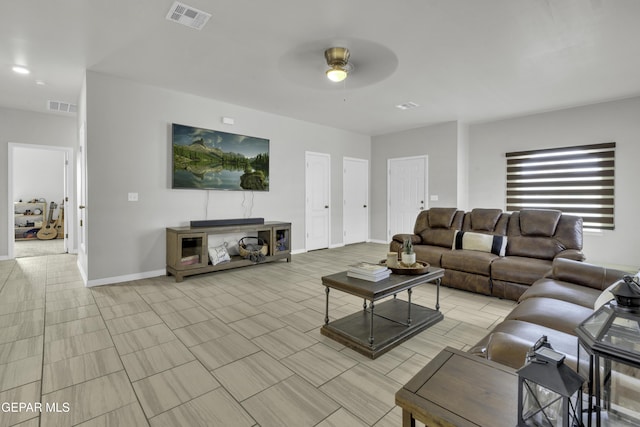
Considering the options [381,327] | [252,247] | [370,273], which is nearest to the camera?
[370,273]

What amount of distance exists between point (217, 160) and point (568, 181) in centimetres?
599

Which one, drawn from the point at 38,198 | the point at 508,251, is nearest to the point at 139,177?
the point at 508,251

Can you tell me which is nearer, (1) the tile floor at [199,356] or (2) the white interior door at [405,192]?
(1) the tile floor at [199,356]

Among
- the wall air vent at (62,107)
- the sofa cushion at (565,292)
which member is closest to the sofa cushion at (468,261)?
the sofa cushion at (565,292)

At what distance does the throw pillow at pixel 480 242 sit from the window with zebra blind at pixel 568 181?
2470mm

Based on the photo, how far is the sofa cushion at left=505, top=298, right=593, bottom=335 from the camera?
1690 millimetres

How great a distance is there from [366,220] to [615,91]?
4.93m

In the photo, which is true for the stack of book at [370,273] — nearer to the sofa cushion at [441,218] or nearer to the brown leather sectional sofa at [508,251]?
the brown leather sectional sofa at [508,251]

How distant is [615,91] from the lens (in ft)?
14.6

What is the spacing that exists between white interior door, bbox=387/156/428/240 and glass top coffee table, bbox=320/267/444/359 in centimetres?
410

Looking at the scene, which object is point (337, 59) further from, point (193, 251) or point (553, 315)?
point (193, 251)

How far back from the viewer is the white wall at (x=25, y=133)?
535 cm

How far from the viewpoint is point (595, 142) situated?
16.5 ft

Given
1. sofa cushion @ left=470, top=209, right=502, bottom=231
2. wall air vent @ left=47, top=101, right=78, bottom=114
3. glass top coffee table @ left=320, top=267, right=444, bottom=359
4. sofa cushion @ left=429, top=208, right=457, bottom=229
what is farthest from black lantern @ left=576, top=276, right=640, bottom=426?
wall air vent @ left=47, top=101, right=78, bottom=114
